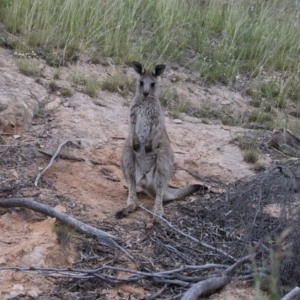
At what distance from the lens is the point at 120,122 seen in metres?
7.93

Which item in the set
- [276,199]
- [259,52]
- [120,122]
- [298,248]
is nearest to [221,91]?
[259,52]

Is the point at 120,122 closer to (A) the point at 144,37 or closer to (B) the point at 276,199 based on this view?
(A) the point at 144,37

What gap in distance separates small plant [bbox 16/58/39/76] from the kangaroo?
6.67ft

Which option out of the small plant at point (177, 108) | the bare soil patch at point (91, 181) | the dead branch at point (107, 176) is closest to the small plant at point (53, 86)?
the bare soil patch at point (91, 181)

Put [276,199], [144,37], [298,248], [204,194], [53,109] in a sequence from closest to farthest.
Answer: [298,248] < [276,199] < [204,194] < [53,109] < [144,37]

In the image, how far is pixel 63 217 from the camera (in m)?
5.41

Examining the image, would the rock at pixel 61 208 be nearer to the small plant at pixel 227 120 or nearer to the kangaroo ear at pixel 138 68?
the kangaroo ear at pixel 138 68

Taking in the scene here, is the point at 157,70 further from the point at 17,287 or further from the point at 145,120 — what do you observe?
the point at 17,287

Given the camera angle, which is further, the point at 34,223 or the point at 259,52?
the point at 259,52

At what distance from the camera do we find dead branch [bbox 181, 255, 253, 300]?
430 centimetres

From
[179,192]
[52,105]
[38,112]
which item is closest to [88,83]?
[52,105]

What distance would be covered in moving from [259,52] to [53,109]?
12.4ft

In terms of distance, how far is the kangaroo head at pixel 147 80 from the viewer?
6.63m

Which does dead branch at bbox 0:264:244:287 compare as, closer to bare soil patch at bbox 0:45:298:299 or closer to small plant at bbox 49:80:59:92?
bare soil patch at bbox 0:45:298:299
